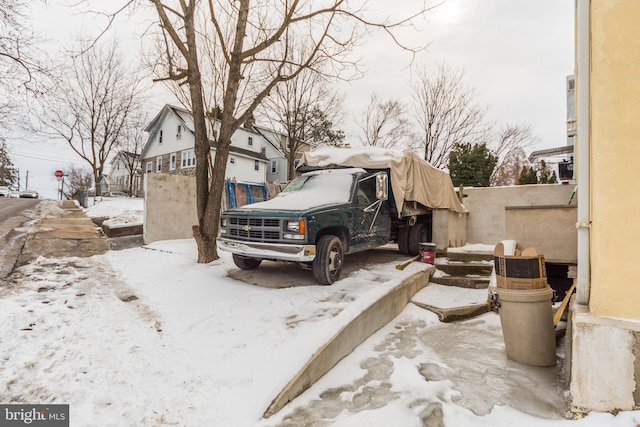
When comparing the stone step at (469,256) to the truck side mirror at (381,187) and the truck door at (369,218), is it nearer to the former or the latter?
the truck door at (369,218)

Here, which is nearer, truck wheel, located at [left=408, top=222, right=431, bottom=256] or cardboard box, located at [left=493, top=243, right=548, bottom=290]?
cardboard box, located at [left=493, top=243, right=548, bottom=290]

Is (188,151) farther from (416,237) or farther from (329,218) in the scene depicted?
(329,218)

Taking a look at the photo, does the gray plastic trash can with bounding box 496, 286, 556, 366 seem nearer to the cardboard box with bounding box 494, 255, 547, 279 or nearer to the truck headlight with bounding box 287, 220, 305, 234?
the cardboard box with bounding box 494, 255, 547, 279

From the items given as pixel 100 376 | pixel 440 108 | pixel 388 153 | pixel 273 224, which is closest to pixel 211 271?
pixel 273 224

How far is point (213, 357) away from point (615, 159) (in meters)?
4.05

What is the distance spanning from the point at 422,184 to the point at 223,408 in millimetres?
7093

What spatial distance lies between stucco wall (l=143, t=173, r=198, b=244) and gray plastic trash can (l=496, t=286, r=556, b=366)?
27.7 ft

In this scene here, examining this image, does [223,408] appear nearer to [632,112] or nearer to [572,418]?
[572,418]

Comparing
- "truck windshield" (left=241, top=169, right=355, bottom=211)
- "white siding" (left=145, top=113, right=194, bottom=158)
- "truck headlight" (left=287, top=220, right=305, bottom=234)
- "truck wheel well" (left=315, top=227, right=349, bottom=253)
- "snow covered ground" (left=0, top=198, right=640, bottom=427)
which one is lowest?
"snow covered ground" (left=0, top=198, right=640, bottom=427)

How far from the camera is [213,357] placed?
3.50m

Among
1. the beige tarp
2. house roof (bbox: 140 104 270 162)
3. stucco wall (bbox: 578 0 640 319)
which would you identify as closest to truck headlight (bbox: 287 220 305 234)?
the beige tarp

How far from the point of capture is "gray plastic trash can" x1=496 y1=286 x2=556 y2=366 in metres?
3.46

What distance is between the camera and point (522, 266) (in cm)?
349

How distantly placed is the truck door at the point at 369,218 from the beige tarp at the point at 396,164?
53 cm
